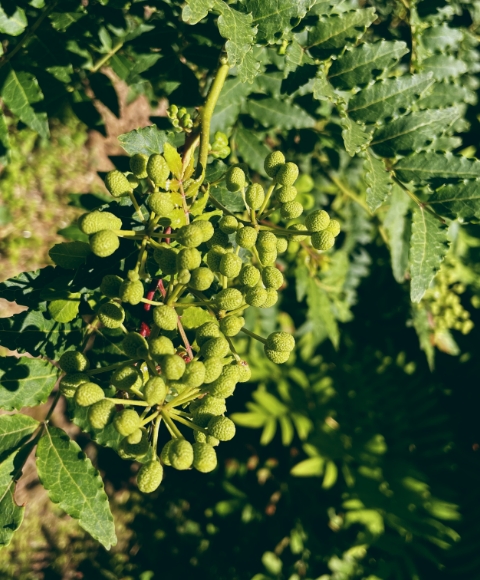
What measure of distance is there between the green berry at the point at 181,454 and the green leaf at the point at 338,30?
1275 mm

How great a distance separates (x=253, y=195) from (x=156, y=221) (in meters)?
0.26

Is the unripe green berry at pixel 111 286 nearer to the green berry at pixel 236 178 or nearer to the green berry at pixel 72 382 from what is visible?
the green berry at pixel 72 382

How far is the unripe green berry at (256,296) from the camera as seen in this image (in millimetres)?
1192

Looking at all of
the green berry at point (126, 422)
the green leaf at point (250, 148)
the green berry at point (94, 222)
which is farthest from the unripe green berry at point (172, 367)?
the green leaf at point (250, 148)

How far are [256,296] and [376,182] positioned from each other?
2.16 ft

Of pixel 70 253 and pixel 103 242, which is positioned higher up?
pixel 103 242

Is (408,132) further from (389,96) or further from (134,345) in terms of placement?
(134,345)

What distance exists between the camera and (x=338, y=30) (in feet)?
5.33

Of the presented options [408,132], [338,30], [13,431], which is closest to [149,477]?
[13,431]

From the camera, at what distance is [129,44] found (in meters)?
1.80

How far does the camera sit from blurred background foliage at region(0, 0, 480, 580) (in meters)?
1.85

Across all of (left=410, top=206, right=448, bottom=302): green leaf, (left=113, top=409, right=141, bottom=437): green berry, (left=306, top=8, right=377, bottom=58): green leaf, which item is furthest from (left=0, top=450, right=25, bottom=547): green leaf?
(left=306, top=8, right=377, bottom=58): green leaf

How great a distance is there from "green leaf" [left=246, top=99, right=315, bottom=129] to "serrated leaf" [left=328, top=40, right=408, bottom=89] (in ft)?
1.12

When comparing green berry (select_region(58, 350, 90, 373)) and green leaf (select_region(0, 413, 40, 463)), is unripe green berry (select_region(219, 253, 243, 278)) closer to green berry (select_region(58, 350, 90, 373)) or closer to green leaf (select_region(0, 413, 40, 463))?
green berry (select_region(58, 350, 90, 373))
